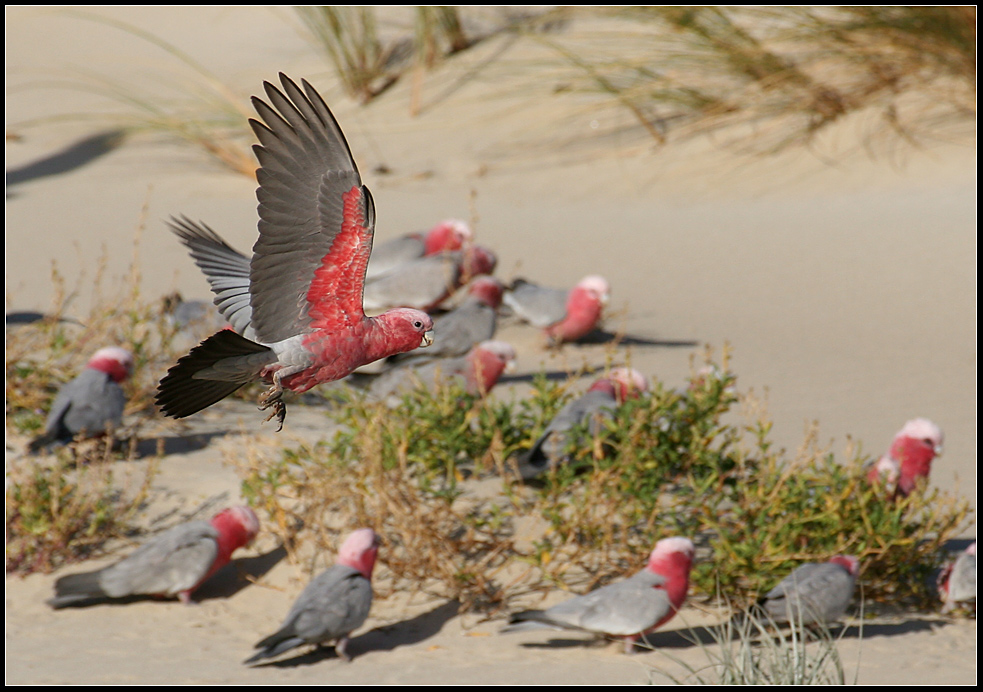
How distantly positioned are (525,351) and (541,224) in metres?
2.17

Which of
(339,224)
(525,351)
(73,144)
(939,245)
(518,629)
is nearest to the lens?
(339,224)

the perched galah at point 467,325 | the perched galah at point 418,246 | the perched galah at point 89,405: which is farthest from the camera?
the perched galah at point 418,246

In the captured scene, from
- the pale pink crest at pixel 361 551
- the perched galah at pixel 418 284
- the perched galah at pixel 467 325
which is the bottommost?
the pale pink crest at pixel 361 551

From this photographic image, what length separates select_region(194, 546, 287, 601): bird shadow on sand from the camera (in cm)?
A: 448

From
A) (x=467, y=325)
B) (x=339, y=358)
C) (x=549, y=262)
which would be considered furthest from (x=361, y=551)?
(x=549, y=262)

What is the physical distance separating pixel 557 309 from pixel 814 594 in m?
2.85

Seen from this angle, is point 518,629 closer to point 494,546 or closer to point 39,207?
point 494,546

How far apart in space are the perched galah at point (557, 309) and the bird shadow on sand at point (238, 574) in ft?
7.95

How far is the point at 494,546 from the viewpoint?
4383 millimetres

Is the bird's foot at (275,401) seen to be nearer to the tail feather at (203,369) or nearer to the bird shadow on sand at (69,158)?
the tail feather at (203,369)

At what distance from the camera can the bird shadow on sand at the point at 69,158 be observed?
9.36 metres

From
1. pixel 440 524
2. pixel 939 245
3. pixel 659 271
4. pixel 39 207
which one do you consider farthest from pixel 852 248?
pixel 39 207

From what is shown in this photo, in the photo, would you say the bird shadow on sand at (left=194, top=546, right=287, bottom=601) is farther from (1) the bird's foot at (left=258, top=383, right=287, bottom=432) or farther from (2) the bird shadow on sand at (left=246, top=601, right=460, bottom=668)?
(1) the bird's foot at (left=258, top=383, right=287, bottom=432)

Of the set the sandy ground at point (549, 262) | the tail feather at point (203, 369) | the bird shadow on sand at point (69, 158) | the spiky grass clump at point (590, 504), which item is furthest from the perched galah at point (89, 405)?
the bird shadow on sand at point (69, 158)
